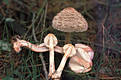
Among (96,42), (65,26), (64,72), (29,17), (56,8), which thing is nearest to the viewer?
(64,72)

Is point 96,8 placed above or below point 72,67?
above

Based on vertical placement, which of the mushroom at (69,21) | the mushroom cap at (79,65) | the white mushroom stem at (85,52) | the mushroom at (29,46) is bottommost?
the mushroom cap at (79,65)

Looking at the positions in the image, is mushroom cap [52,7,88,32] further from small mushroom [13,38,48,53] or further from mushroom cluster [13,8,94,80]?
small mushroom [13,38,48,53]

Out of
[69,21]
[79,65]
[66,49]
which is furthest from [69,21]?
[79,65]

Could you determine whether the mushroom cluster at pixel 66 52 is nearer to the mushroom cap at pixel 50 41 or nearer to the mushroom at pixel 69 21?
the mushroom cap at pixel 50 41

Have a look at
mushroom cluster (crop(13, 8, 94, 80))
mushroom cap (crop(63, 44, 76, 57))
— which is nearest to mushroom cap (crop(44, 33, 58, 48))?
mushroom cluster (crop(13, 8, 94, 80))

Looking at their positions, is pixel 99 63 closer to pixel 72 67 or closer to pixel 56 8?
pixel 72 67

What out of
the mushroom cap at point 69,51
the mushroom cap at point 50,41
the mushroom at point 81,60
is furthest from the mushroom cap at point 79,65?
the mushroom cap at point 50,41

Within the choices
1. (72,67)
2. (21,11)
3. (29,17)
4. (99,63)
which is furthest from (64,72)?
(21,11)
